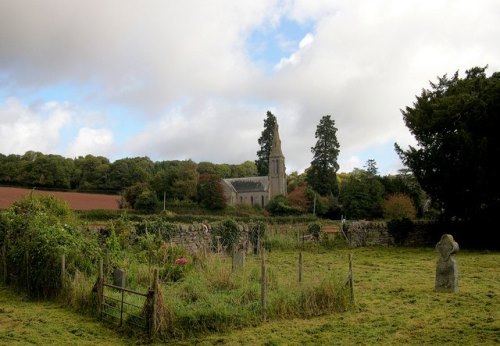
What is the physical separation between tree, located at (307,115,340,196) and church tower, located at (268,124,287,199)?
1719cm

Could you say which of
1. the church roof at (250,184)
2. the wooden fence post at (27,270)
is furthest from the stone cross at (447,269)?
the church roof at (250,184)

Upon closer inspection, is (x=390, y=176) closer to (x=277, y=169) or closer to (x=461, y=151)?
(x=277, y=169)

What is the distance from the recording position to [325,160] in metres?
63.7

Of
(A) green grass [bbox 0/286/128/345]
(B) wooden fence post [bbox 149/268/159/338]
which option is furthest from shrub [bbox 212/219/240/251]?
(B) wooden fence post [bbox 149/268/159/338]

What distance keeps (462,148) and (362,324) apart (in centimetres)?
1894

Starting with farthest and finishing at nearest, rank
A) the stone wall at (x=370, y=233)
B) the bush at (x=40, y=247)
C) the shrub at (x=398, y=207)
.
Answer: the shrub at (x=398, y=207) → the stone wall at (x=370, y=233) → the bush at (x=40, y=247)

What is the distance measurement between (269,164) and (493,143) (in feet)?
199

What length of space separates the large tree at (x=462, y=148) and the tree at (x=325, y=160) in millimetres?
33504

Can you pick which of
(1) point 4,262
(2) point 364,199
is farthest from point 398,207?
(1) point 4,262

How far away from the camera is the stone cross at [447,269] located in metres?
13.4

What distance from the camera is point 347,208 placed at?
53.9 metres

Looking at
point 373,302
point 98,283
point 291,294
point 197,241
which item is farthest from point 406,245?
point 98,283

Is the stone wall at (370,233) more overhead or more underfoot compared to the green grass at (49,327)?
more overhead

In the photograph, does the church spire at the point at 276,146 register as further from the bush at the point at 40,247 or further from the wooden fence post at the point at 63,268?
the wooden fence post at the point at 63,268
